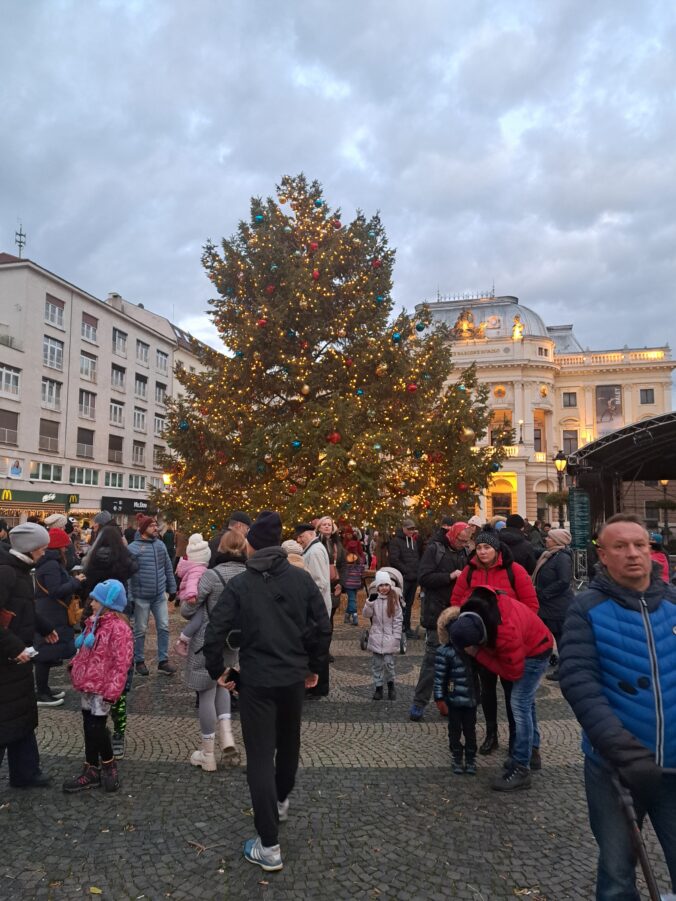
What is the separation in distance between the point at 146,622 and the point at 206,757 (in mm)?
3512

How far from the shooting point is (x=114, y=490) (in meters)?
42.6

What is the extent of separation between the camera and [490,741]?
5.32m

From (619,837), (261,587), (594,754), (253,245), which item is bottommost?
(619,837)

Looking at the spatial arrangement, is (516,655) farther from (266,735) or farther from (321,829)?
(266,735)

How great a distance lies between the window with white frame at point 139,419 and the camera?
151 feet

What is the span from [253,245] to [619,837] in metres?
15.6

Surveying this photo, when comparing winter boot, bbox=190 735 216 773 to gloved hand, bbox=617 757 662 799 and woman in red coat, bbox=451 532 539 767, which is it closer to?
woman in red coat, bbox=451 532 539 767

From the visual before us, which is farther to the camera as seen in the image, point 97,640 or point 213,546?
point 213,546

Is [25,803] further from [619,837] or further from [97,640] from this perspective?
[619,837]

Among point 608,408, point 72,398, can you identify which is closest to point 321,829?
point 72,398

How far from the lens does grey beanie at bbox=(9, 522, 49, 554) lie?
4.44 meters

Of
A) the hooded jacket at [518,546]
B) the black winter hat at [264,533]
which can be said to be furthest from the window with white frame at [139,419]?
the black winter hat at [264,533]

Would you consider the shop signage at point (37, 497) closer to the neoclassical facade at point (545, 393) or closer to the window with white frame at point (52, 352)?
the window with white frame at point (52, 352)

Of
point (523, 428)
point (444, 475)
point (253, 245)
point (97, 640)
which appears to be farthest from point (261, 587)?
point (523, 428)
